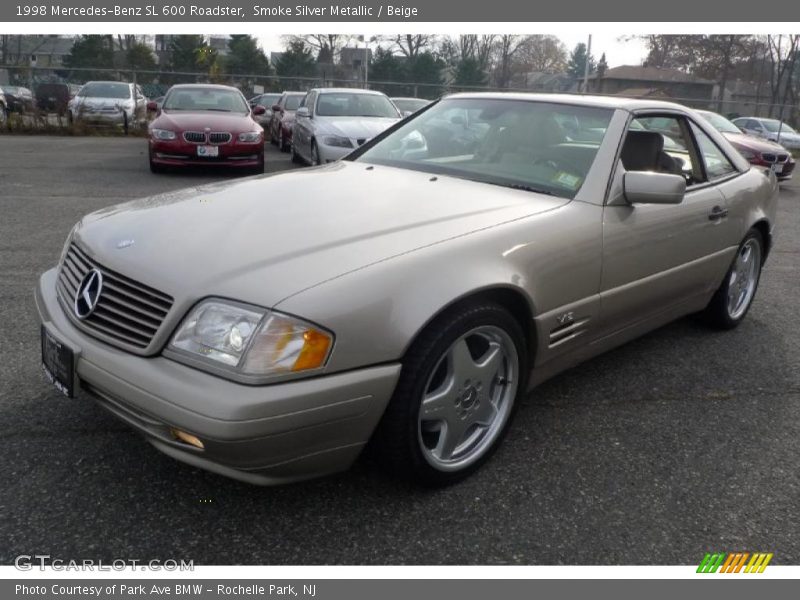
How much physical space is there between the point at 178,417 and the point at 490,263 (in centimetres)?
116

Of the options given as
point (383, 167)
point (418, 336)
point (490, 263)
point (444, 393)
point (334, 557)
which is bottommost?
point (334, 557)

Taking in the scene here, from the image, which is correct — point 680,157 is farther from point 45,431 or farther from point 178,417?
point 45,431

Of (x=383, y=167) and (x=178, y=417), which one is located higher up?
(x=383, y=167)

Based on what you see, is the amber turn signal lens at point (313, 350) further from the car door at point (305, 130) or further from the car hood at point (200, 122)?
the car hood at point (200, 122)

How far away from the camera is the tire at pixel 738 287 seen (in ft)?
13.8

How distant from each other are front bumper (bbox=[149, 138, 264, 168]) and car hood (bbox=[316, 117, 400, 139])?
112 cm

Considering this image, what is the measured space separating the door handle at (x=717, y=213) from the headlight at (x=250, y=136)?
7968 mm

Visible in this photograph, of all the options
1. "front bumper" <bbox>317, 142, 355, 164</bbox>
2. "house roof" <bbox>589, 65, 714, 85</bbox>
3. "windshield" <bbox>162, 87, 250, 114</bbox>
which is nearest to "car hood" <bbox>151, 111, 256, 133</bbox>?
"windshield" <bbox>162, 87, 250, 114</bbox>

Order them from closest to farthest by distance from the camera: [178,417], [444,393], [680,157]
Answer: [178,417], [444,393], [680,157]

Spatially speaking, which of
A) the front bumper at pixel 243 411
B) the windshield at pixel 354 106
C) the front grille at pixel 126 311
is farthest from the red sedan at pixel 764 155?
the front grille at pixel 126 311

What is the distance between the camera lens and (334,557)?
2.16 metres

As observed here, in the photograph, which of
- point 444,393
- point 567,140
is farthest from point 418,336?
point 567,140

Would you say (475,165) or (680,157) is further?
(680,157)

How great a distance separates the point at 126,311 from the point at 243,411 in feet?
→ 1.96
